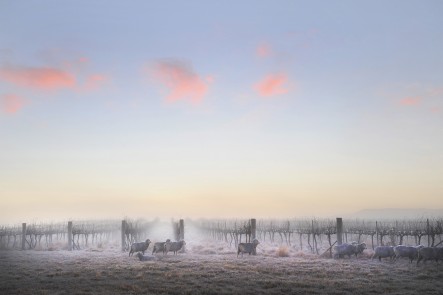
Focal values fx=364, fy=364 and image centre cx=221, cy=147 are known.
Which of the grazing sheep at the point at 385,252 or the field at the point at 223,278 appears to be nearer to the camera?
the field at the point at 223,278

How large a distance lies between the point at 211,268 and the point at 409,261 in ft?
47.5

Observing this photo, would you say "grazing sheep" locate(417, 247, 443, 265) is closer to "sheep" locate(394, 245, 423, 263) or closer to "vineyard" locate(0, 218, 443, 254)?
"sheep" locate(394, 245, 423, 263)

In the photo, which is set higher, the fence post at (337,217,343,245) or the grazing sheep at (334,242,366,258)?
the fence post at (337,217,343,245)

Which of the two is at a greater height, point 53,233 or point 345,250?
point 345,250

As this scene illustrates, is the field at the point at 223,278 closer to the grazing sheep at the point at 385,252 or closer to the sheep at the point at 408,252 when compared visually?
the sheep at the point at 408,252

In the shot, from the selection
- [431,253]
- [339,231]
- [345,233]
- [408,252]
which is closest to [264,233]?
[345,233]

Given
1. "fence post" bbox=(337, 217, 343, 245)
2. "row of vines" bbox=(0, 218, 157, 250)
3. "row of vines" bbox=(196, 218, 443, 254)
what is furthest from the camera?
"row of vines" bbox=(0, 218, 157, 250)

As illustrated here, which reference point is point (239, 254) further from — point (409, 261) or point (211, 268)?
point (409, 261)

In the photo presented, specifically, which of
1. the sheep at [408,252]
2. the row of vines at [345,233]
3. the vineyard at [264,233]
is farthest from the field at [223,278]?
the vineyard at [264,233]

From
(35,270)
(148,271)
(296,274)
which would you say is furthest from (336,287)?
(35,270)

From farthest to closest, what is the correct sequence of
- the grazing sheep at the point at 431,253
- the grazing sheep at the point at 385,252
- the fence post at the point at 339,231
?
the fence post at the point at 339,231, the grazing sheep at the point at 385,252, the grazing sheep at the point at 431,253

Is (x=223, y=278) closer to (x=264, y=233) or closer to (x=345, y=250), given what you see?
(x=345, y=250)

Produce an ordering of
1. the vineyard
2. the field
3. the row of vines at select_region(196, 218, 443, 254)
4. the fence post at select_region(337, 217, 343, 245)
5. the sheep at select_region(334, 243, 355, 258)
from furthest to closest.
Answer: the vineyard, the row of vines at select_region(196, 218, 443, 254), the fence post at select_region(337, 217, 343, 245), the sheep at select_region(334, 243, 355, 258), the field

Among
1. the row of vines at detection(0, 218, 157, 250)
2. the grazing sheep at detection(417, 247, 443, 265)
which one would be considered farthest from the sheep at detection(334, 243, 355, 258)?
the row of vines at detection(0, 218, 157, 250)
